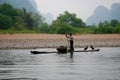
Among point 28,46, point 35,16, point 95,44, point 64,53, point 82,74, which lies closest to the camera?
point 82,74

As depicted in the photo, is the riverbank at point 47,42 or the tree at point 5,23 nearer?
the riverbank at point 47,42

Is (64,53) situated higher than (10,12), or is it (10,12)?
(10,12)

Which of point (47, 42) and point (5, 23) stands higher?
point (5, 23)

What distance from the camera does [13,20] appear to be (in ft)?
277

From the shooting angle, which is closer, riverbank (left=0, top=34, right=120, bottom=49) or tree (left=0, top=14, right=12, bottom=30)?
riverbank (left=0, top=34, right=120, bottom=49)

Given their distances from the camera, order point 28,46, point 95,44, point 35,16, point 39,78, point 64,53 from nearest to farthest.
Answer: point 39,78
point 64,53
point 28,46
point 95,44
point 35,16

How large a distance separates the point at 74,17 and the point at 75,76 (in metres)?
70.9

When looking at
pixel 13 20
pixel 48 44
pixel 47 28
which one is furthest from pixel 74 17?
pixel 48 44

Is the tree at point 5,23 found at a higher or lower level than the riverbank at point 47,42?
higher

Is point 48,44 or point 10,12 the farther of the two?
point 10,12

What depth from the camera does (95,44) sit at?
175ft

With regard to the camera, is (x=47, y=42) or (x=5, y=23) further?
(x=5, y=23)

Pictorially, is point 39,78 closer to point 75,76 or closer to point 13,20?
point 75,76

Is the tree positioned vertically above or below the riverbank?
above
